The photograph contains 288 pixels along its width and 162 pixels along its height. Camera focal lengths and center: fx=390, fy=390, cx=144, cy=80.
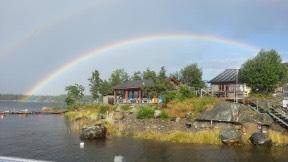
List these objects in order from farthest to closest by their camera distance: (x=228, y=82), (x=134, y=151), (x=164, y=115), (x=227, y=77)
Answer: (x=227, y=77) → (x=228, y=82) → (x=164, y=115) → (x=134, y=151)

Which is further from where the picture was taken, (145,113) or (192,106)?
(145,113)

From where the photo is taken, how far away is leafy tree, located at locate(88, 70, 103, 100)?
16062 cm

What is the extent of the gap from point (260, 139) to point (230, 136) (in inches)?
143

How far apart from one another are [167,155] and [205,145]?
26.1 ft

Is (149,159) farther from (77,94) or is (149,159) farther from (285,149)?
(77,94)

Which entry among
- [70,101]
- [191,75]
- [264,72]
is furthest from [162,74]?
[70,101]

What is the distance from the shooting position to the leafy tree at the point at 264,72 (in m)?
80.2

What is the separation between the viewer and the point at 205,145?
48.3 m

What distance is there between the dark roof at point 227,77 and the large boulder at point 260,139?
4263cm

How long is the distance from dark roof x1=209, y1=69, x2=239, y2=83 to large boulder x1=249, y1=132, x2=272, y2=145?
42630mm

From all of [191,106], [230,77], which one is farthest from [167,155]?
[230,77]

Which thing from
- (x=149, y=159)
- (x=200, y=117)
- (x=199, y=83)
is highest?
(x=199, y=83)

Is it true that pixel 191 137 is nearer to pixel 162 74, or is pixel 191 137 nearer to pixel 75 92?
pixel 162 74

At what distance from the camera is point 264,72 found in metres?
80.2
